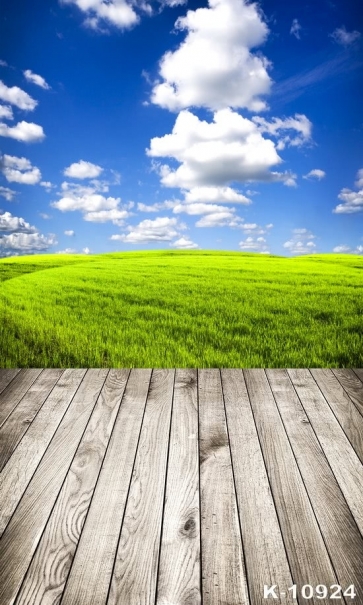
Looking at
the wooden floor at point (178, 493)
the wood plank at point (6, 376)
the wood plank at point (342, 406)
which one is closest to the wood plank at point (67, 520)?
the wooden floor at point (178, 493)

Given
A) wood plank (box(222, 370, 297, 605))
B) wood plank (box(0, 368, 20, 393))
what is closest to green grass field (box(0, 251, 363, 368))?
wood plank (box(0, 368, 20, 393))

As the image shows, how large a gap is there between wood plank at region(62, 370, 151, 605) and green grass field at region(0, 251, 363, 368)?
1231 mm

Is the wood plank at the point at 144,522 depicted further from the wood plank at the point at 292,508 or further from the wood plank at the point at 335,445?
the wood plank at the point at 335,445

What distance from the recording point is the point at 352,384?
8.87ft

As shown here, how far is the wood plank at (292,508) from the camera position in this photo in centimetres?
121

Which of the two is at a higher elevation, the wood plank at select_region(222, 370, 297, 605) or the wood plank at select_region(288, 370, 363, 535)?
the wood plank at select_region(222, 370, 297, 605)

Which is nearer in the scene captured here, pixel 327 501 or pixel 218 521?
pixel 218 521

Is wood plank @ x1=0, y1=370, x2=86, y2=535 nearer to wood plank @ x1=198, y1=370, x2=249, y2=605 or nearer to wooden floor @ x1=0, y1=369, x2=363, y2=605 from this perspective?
wooden floor @ x1=0, y1=369, x2=363, y2=605

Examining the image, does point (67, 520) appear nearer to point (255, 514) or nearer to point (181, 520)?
point (181, 520)

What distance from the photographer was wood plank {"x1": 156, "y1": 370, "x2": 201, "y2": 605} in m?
1.16

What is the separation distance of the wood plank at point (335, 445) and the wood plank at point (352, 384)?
0.51 ft

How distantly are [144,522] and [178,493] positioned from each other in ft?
0.59

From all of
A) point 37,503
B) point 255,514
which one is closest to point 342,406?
point 255,514

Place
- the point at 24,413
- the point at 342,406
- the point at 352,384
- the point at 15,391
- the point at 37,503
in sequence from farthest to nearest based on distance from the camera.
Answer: the point at 352,384
the point at 15,391
the point at 342,406
the point at 24,413
the point at 37,503
